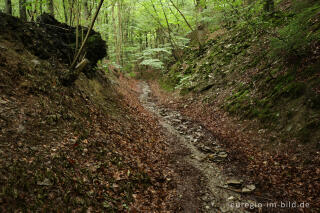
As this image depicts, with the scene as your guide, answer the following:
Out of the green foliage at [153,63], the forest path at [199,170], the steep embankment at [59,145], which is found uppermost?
the green foliage at [153,63]

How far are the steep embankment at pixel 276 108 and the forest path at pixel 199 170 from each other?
788mm

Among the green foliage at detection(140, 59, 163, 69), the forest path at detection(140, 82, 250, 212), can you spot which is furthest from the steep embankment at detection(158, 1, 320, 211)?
the green foliage at detection(140, 59, 163, 69)

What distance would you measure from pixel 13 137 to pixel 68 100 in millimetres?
3033

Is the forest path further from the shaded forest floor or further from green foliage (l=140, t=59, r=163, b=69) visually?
green foliage (l=140, t=59, r=163, b=69)

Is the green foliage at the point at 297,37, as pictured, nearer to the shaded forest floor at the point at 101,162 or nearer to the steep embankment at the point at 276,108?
the steep embankment at the point at 276,108

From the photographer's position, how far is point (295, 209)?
4672 mm

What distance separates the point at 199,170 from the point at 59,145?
5.10m

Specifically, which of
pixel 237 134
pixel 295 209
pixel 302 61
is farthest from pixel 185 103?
pixel 295 209

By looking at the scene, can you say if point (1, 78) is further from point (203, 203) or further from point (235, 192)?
point (235, 192)

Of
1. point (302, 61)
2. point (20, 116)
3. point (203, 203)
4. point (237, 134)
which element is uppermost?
point (302, 61)

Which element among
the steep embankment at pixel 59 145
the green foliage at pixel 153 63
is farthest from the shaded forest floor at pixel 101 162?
the green foliage at pixel 153 63

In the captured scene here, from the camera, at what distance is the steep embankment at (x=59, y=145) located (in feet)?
12.5

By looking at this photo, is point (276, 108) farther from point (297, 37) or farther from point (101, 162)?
→ point (101, 162)

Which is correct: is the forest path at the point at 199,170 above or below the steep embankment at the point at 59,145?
below
